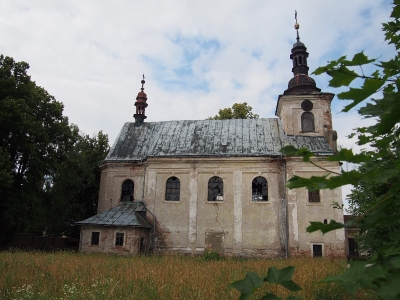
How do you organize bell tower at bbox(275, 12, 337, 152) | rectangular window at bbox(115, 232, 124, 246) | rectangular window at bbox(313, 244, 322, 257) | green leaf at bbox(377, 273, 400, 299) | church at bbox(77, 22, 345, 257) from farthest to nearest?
bell tower at bbox(275, 12, 337, 152)
church at bbox(77, 22, 345, 257)
rectangular window at bbox(115, 232, 124, 246)
rectangular window at bbox(313, 244, 322, 257)
green leaf at bbox(377, 273, 400, 299)

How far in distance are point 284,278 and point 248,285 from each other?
141mm

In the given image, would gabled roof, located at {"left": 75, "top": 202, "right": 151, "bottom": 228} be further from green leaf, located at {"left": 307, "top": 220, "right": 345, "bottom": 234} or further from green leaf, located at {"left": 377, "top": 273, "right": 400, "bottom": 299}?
green leaf, located at {"left": 377, "top": 273, "right": 400, "bottom": 299}

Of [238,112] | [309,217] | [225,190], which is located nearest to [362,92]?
[309,217]

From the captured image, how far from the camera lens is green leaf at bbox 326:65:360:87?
139 cm

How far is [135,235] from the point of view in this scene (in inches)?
792

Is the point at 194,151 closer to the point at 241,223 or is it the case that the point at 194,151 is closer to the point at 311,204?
the point at 241,223

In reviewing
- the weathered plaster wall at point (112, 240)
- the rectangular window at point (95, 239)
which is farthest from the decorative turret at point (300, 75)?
the rectangular window at point (95, 239)

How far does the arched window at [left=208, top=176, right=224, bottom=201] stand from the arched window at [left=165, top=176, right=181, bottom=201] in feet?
7.14

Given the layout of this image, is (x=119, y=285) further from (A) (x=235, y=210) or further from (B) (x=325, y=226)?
(A) (x=235, y=210)

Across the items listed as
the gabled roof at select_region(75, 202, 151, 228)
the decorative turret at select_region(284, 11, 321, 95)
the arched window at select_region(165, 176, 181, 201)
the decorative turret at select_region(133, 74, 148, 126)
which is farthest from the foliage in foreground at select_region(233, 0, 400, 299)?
the decorative turret at select_region(133, 74, 148, 126)

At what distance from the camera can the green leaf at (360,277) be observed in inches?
45.4

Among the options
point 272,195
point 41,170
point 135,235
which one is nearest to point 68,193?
point 41,170

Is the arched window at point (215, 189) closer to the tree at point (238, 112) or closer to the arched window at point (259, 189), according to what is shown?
the arched window at point (259, 189)

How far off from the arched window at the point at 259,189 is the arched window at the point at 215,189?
208cm
